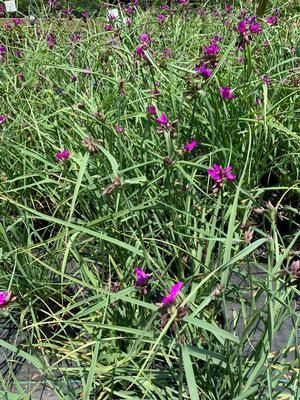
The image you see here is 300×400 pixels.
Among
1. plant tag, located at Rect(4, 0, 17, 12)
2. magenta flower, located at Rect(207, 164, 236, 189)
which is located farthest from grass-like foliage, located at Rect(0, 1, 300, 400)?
plant tag, located at Rect(4, 0, 17, 12)

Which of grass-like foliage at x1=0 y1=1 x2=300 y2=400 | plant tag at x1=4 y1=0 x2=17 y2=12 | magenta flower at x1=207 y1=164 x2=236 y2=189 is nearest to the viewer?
grass-like foliage at x1=0 y1=1 x2=300 y2=400

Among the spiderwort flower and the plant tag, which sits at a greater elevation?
the plant tag

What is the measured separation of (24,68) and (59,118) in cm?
59

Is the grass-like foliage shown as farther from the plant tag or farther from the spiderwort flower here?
the plant tag

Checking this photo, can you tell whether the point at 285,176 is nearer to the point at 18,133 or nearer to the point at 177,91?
the point at 177,91

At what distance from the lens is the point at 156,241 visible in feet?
4.49

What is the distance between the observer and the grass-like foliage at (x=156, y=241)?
935 mm

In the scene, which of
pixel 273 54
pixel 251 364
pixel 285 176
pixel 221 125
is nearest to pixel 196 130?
pixel 221 125

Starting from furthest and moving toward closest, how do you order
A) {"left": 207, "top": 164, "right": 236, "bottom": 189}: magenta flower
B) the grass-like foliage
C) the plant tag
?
the plant tag → {"left": 207, "top": 164, "right": 236, "bottom": 189}: magenta flower → the grass-like foliage

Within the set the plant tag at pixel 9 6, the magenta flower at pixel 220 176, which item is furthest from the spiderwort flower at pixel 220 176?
the plant tag at pixel 9 6

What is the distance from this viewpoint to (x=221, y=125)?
1.54m

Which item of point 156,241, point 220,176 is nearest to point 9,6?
point 156,241

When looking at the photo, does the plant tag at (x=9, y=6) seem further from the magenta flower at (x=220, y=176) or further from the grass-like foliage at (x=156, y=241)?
the magenta flower at (x=220, y=176)

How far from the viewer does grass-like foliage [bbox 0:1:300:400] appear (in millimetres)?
935
